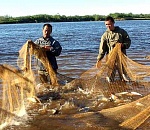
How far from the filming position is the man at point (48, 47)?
819cm

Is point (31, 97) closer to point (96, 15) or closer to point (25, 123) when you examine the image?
point (25, 123)

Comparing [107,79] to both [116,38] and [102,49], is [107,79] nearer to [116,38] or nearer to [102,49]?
[102,49]

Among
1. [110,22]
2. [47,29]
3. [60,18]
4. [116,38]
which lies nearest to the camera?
[47,29]

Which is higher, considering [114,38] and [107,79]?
[114,38]

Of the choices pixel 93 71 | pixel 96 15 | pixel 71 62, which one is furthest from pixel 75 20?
pixel 93 71

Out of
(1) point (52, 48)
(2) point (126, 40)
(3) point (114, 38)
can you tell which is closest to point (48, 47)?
(1) point (52, 48)

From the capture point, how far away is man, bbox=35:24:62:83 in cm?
819

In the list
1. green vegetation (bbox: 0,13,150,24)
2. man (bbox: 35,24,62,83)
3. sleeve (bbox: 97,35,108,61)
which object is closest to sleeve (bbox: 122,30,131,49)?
sleeve (bbox: 97,35,108,61)

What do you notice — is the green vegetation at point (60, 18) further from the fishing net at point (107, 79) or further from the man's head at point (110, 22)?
the man's head at point (110, 22)

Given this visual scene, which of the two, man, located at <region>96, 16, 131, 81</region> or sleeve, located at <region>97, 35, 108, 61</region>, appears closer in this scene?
man, located at <region>96, 16, 131, 81</region>

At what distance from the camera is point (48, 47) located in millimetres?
8195

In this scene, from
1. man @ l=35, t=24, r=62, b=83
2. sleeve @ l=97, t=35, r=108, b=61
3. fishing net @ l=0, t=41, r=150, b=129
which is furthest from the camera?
sleeve @ l=97, t=35, r=108, b=61

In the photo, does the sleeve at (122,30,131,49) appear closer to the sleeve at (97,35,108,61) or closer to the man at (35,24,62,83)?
the sleeve at (97,35,108,61)

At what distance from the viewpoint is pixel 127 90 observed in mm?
8742
